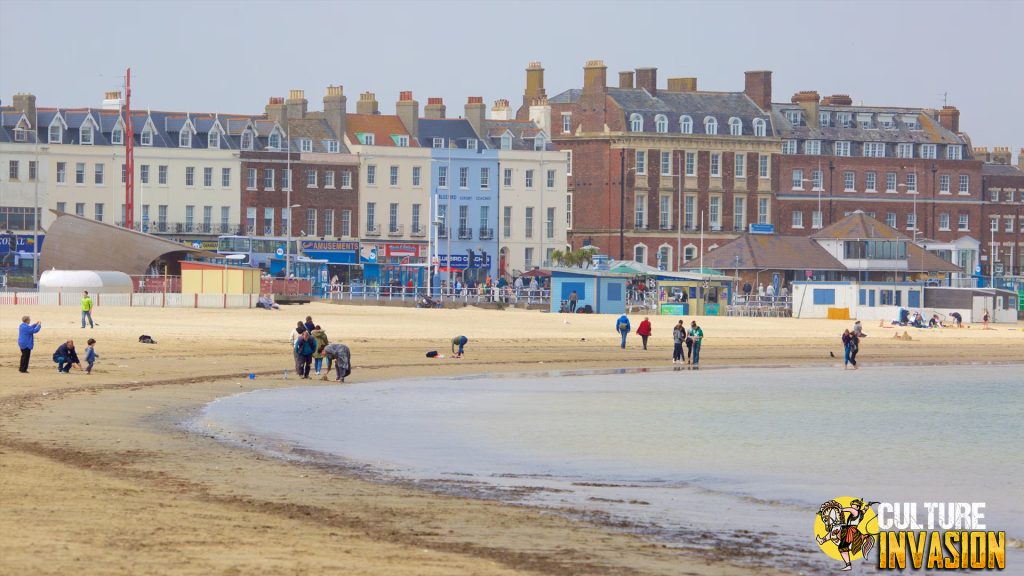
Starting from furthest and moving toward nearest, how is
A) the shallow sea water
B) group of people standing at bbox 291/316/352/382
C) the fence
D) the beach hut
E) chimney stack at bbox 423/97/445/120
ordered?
1. chimney stack at bbox 423/97/445/120
2. the beach hut
3. the fence
4. group of people standing at bbox 291/316/352/382
5. the shallow sea water

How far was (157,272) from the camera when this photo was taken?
7950 cm

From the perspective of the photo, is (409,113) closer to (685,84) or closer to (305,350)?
(685,84)

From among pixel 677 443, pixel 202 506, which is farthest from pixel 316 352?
pixel 202 506

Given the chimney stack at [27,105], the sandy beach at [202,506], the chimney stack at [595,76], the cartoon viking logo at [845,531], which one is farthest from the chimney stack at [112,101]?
the cartoon viking logo at [845,531]

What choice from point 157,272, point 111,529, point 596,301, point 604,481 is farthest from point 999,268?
point 111,529

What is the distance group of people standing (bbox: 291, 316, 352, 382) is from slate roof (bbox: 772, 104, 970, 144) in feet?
264

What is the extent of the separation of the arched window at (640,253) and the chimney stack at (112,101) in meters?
34.9

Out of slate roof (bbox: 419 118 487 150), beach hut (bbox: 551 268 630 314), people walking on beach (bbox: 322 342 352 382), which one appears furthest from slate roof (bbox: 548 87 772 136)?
people walking on beach (bbox: 322 342 352 382)

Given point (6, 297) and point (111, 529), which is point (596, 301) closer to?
point (6, 297)

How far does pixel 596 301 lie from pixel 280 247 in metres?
22.9

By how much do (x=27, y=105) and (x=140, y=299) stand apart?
105 feet

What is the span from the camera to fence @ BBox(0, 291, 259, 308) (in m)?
67.2

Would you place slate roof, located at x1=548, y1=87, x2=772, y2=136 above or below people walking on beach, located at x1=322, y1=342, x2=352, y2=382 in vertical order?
above

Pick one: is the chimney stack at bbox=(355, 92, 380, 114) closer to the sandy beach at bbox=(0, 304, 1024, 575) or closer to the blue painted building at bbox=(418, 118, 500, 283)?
the blue painted building at bbox=(418, 118, 500, 283)
